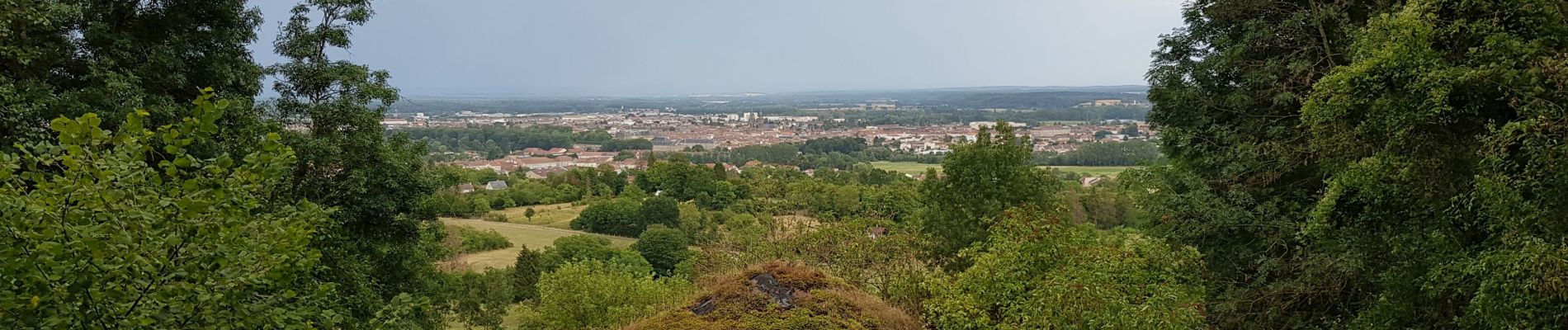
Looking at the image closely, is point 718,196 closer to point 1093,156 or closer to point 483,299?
point 483,299

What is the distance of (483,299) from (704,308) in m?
21.8

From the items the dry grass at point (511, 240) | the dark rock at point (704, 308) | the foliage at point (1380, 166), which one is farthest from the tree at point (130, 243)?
the dry grass at point (511, 240)

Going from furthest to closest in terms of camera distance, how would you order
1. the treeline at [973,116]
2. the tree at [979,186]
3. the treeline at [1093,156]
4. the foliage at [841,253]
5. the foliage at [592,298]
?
the treeline at [973,116]
the treeline at [1093,156]
the foliage at [592,298]
the tree at [979,186]
the foliage at [841,253]

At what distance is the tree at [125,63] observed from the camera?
7.20 meters

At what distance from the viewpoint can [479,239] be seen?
44.1m

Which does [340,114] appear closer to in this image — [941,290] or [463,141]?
[941,290]

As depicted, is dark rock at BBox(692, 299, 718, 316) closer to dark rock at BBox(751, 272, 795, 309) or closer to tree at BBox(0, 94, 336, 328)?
dark rock at BBox(751, 272, 795, 309)

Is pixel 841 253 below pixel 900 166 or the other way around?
the other way around

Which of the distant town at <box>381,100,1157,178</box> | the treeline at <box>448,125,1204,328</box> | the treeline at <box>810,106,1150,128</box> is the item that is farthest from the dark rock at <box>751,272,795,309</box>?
the treeline at <box>810,106,1150,128</box>

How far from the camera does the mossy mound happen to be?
8.50 meters

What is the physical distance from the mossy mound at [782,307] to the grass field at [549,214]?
43798mm

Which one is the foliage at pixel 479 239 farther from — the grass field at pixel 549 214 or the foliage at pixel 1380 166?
the foliage at pixel 1380 166

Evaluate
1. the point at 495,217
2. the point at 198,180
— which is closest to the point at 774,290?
the point at 198,180

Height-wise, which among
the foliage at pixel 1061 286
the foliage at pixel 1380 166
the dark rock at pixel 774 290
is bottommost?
the dark rock at pixel 774 290
